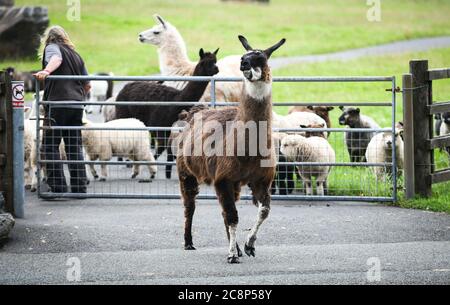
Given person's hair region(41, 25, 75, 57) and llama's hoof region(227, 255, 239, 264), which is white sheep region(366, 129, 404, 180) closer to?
person's hair region(41, 25, 75, 57)

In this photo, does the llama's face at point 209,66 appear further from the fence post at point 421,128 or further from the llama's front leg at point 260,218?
the llama's front leg at point 260,218

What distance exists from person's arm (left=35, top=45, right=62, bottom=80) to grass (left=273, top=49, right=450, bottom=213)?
4.01m

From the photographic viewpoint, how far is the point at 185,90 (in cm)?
1475

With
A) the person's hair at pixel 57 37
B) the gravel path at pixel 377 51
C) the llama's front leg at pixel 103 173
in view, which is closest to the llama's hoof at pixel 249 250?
the person's hair at pixel 57 37

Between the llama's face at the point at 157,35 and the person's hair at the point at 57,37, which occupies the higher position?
the llama's face at the point at 157,35

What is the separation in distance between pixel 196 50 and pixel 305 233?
83.7ft

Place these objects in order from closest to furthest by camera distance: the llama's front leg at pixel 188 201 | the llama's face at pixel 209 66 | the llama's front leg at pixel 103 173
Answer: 1. the llama's front leg at pixel 188 201
2. the llama's front leg at pixel 103 173
3. the llama's face at pixel 209 66

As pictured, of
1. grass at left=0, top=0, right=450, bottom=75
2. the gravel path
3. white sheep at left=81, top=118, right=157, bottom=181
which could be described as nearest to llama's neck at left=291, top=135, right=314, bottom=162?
white sheep at left=81, top=118, right=157, bottom=181

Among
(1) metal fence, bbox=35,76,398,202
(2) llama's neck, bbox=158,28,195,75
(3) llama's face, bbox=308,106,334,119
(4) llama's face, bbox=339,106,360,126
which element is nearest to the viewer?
(1) metal fence, bbox=35,76,398,202

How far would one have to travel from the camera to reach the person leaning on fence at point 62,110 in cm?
1262

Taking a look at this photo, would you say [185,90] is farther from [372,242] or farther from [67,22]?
[67,22]

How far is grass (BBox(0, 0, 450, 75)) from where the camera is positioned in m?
36.0

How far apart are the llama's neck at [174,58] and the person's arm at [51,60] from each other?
5067 mm

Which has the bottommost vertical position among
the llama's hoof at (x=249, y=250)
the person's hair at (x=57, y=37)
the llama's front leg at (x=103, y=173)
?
the llama's hoof at (x=249, y=250)
